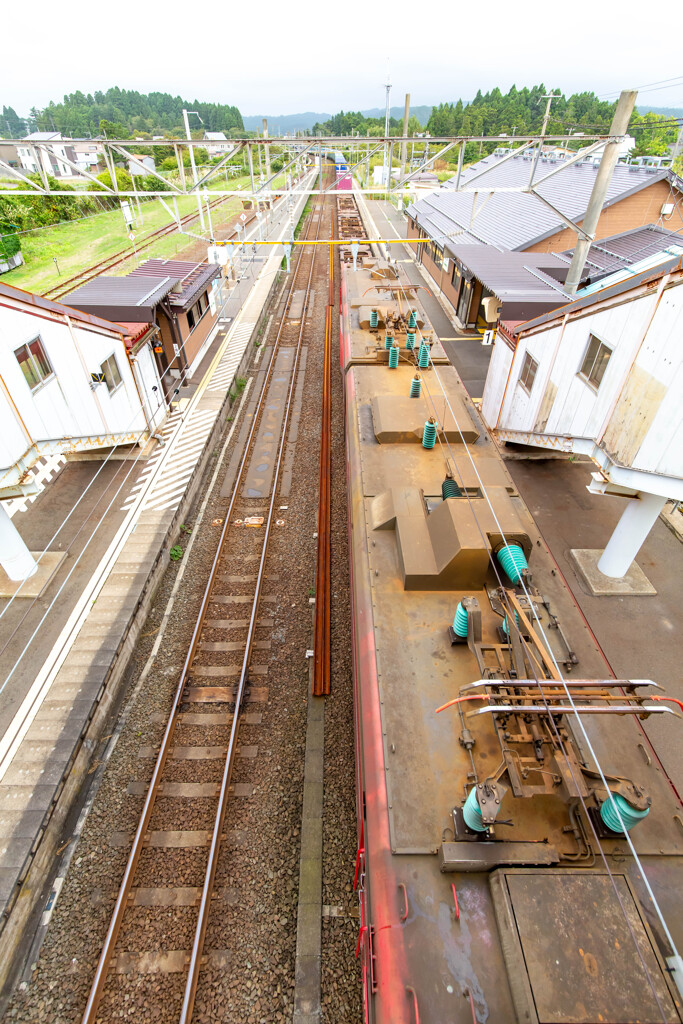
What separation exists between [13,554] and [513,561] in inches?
571

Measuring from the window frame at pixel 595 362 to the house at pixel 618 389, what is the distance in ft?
0.11

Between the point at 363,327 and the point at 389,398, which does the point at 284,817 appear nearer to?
the point at 389,398

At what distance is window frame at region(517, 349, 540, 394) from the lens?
18.5 metres

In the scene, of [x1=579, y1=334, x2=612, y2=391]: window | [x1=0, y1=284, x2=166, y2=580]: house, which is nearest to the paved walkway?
[x1=579, y1=334, x2=612, y2=391]: window

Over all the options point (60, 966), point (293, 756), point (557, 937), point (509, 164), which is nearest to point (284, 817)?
point (293, 756)

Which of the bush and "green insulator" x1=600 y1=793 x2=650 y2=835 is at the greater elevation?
"green insulator" x1=600 y1=793 x2=650 y2=835

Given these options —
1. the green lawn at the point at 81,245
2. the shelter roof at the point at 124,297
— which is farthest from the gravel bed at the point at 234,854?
the green lawn at the point at 81,245

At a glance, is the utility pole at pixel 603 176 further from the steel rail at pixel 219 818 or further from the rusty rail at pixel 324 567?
the steel rail at pixel 219 818

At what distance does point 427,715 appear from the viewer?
8.66m

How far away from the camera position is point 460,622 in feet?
30.7

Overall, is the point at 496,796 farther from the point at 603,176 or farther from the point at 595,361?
the point at 603,176

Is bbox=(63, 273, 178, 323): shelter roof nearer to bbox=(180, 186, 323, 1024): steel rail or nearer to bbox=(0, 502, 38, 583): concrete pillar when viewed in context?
bbox=(180, 186, 323, 1024): steel rail

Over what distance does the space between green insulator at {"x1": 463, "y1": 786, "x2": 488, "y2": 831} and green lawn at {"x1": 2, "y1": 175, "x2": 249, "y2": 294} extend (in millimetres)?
43105

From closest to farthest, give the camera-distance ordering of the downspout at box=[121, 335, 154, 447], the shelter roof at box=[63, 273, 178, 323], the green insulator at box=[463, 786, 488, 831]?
the green insulator at box=[463, 786, 488, 831] → the downspout at box=[121, 335, 154, 447] → the shelter roof at box=[63, 273, 178, 323]
